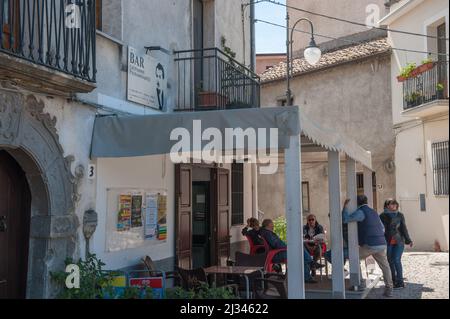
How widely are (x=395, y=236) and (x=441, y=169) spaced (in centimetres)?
577

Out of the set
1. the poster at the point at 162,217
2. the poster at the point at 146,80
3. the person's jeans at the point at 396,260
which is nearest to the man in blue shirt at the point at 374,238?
the person's jeans at the point at 396,260

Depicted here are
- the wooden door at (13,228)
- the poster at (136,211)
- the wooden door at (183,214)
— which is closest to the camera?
the wooden door at (13,228)

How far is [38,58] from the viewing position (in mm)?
5371

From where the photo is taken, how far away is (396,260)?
9.20 metres

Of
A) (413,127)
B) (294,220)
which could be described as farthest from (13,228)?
(413,127)

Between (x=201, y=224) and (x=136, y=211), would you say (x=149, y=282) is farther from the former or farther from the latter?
(x=201, y=224)

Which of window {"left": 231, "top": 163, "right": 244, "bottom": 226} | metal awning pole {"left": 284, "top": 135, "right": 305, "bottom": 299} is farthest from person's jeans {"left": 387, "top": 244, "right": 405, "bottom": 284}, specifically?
metal awning pole {"left": 284, "top": 135, "right": 305, "bottom": 299}

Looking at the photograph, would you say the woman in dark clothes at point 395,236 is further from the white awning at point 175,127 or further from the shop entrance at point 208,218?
the shop entrance at point 208,218

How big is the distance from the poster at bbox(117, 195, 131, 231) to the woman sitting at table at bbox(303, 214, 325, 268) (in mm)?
4226

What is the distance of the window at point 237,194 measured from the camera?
37.9 feet

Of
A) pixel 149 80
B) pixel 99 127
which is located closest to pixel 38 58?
pixel 99 127

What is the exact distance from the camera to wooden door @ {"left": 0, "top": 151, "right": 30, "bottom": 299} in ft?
18.6

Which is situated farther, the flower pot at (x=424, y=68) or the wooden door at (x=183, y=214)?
the flower pot at (x=424, y=68)

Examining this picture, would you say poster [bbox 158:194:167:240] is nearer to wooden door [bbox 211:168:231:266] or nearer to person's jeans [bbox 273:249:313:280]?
person's jeans [bbox 273:249:313:280]
